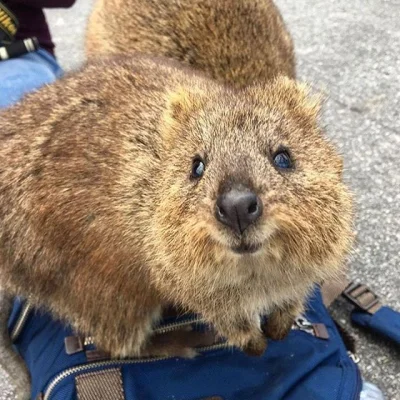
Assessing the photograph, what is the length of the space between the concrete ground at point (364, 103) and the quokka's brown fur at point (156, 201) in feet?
2.33

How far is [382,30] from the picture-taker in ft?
11.6

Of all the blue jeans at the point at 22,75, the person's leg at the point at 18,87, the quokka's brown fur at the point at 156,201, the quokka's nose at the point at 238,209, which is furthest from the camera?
the blue jeans at the point at 22,75

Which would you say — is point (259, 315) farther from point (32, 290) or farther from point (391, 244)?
point (391, 244)

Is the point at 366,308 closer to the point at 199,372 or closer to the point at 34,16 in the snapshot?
the point at 199,372

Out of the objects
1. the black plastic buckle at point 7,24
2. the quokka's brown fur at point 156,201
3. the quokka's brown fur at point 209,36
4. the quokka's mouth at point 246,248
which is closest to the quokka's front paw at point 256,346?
the quokka's brown fur at point 156,201

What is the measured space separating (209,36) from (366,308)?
1.11 m

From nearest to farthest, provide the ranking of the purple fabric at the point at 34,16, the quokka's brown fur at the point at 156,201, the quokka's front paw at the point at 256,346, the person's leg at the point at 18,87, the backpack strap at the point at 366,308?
the quokka's brown fur at the point at 156,201, the quokka's front paw at the point at 256,346, the person's leg at the point at 18,87, the backpack strap at the point at 366,308, the purple fabric at the point at 34,16

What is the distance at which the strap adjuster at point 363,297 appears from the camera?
223 cm

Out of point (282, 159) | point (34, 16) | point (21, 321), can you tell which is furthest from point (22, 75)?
point (282, 159)

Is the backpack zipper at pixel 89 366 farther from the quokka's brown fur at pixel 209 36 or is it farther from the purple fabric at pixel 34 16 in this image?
the purple fabric at pixel 34 16

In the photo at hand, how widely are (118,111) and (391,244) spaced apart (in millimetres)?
1282

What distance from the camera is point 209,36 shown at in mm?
2406

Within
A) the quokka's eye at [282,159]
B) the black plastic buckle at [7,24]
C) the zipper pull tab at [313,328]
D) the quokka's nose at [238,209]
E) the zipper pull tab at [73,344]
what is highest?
the quokka's nose at [238,209]

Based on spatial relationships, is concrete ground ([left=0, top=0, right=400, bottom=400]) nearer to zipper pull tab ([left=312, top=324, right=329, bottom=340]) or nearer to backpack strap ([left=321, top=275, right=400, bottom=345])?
backpack strap ([left=321, top=275, right=400, bottom=345])
